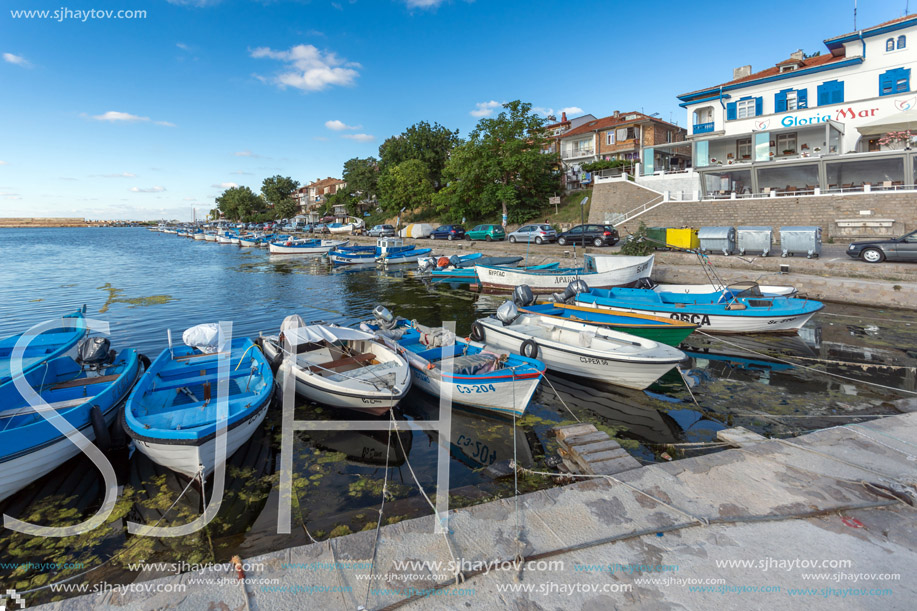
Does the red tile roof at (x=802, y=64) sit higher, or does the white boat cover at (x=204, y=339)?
the red tile roof at (x=802, y=64)

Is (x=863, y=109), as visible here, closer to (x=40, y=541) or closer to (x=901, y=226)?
(x=901, y=226)

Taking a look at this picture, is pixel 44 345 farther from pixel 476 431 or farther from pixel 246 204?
pixel 246 204

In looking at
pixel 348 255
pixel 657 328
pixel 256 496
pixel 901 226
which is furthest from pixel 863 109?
pixel 256 496

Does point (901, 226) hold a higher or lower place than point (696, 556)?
higher

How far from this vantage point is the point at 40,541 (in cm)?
587

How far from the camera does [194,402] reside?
8.09m

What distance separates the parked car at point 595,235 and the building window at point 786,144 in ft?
54.8

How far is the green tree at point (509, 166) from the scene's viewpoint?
4441 cm

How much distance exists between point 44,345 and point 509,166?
1575 inches

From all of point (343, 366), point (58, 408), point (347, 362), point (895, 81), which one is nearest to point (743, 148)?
point (895, 81)

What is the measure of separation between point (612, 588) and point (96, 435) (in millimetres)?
8373

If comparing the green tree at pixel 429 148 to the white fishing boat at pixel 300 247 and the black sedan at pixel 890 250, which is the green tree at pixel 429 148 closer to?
the white fishing boat at pixel 300 247

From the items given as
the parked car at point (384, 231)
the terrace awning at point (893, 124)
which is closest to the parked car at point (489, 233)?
the parked car at point (384, 231)

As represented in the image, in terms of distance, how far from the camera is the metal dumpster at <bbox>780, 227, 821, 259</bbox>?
70.6 ft
